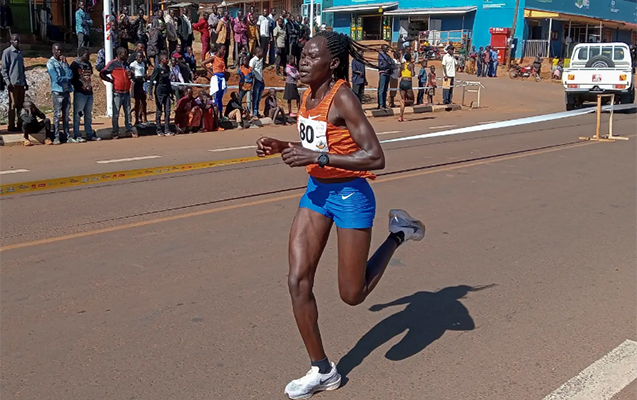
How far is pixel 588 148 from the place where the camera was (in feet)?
43.9

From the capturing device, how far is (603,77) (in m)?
22.9

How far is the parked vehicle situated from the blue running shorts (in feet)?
69.6

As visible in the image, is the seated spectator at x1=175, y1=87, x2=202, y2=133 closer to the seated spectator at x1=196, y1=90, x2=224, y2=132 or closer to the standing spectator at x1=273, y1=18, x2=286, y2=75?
the seated spectator at x1=196, y1=90, x2=224, y2=132

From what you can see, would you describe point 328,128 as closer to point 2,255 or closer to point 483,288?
point 483,288

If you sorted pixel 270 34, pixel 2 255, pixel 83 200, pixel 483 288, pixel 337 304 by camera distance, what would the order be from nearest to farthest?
pixel 337 304
pixel 483 288
pixel 2 255
pixel 83 200
pixel 270 34

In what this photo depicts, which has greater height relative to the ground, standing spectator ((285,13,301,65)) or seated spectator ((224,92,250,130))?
standing spectator ((285,13,301,65))

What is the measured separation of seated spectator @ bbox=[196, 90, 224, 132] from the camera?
53.6ft

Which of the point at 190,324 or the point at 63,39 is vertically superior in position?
the point at 63,39

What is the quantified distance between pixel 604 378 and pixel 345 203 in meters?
1.77

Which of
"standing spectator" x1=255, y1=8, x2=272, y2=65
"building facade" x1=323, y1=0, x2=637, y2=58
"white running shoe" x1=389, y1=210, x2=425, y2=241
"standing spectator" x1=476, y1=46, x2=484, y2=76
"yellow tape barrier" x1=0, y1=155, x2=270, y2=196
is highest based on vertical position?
"building facade" x1=323, y1=0, x2=637, y2=58

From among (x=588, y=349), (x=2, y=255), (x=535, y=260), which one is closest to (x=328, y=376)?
(x=588, y=349)

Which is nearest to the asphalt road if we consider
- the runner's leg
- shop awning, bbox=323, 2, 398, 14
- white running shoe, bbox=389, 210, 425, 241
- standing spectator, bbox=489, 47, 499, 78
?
the runner's leg

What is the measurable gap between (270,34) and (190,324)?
67.9 ft

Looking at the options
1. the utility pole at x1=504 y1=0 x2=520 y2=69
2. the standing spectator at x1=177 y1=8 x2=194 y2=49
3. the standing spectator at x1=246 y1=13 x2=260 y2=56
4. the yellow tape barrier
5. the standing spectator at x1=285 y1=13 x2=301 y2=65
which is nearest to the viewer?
the yellow tape barrier
